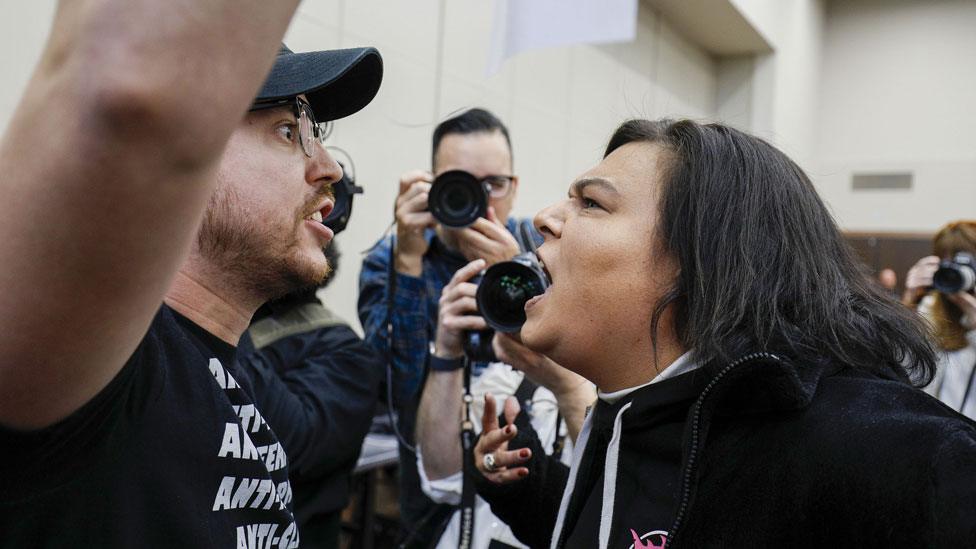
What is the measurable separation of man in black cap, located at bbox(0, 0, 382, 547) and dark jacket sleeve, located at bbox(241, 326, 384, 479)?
2.37ft

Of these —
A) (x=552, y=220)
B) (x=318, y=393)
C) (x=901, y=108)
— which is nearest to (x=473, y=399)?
(x=318, y=393)

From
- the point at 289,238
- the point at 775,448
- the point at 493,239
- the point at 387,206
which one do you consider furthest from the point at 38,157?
the point at 387,206

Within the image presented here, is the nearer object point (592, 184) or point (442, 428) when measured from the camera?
point (592, 184)

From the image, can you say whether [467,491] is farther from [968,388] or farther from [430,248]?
[968,388]

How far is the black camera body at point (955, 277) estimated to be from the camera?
2.92 meters

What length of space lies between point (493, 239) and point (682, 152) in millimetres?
811

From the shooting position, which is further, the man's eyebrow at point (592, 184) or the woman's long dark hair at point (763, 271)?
the man's eyebrow at point (592, 184)

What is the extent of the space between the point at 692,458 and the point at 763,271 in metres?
0.32

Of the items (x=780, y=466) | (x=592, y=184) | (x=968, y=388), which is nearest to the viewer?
(x=780, y=466)

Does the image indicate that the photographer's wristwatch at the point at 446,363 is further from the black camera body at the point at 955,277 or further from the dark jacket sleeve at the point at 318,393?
the black camera body at the point at 955,277

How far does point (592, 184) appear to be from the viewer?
1.19m

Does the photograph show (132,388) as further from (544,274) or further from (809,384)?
(544,274)

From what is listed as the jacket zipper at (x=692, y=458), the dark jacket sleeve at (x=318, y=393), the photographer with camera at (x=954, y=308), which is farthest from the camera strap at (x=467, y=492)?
the photographer with camera at (x=954, y=308)

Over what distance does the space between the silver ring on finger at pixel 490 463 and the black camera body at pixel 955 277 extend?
2.30 meters
